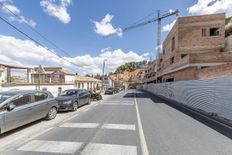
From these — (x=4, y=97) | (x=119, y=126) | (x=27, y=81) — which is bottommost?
(x=119, y=126)

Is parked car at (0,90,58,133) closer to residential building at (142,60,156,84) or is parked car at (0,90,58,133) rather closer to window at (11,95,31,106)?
window at (11,95,31,106)

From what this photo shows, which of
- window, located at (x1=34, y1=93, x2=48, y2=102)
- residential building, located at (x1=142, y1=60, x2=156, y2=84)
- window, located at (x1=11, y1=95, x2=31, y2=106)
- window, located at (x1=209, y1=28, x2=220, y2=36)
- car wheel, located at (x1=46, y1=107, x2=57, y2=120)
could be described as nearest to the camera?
window, located at (x1=11, y1=95, x2=31, y2=106)

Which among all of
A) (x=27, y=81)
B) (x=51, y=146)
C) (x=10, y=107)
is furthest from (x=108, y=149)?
(x=27, y=81)

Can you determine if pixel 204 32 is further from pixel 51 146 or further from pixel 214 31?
pixel 51 146

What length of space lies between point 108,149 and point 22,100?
446cm

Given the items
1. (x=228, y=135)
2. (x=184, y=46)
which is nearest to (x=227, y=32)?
(x=184, y=46)

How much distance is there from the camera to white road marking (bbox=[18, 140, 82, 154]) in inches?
203

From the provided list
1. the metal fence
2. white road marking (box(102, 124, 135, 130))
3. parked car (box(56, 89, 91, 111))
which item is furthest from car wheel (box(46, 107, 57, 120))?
the metal fence

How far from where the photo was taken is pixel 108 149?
5223 mm

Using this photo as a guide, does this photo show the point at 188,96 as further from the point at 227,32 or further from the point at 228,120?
Answer: the point at 227,32

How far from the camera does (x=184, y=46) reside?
32656 millimetres

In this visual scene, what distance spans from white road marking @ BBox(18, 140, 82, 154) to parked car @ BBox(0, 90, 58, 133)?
57.8 inches

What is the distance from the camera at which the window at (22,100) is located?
23.9 ft

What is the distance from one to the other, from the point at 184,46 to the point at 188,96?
59.4ft
